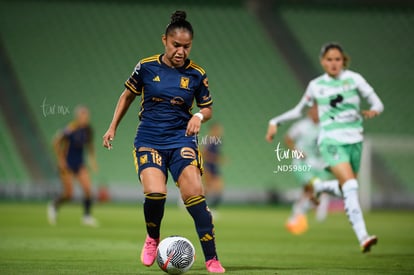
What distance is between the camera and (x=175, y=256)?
693 cm

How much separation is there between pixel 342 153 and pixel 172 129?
9.41ft

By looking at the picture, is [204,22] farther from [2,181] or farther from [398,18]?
[2,181]

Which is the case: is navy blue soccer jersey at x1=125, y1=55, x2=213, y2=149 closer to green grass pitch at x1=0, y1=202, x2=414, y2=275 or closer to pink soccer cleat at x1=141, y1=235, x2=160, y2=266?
pink soccer cleat at x1=141, y1=235, x2=160, y2=266

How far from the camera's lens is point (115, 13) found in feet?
82.3

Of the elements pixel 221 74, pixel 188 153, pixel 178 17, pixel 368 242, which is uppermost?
pixel 221 74

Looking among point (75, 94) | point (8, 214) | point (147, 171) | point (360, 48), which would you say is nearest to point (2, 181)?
point (75, 94)

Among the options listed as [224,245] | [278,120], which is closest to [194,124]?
[278,120]

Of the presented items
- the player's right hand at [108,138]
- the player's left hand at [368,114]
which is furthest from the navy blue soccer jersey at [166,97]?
the player's left hand at [368,114]

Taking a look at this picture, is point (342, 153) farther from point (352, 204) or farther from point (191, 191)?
point (191, 191)

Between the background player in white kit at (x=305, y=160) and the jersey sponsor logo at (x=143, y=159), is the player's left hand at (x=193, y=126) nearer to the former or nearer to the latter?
the jersey sponsor logo at (x=143, y=159)

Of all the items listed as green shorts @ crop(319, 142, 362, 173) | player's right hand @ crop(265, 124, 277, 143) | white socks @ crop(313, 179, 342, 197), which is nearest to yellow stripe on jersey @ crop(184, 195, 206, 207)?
player's right hand @ crop(265, 124, 277, 143)

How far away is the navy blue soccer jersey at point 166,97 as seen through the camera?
7.23 metres

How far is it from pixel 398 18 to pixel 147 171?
67.2 ft

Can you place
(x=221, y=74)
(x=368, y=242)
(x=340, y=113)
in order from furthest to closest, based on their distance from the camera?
(x=221, y=74)
(x=340, y=113)
(x=368, y=242)
